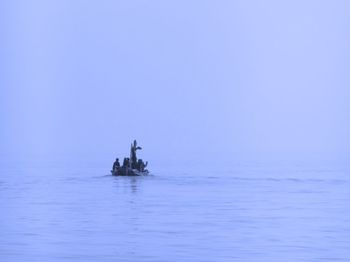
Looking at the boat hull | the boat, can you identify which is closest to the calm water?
the boat

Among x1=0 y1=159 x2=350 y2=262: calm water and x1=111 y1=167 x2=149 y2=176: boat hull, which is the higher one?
x1=111 y1=167 x2=149 y2=176: boat hull

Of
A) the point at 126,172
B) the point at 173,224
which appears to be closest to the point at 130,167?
the point at 126,172

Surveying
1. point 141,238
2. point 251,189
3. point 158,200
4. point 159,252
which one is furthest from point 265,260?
point 251,189

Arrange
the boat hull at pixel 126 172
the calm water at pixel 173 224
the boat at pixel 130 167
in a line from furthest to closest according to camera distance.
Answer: the boat hull at pixel 126 172, the boat at pixel 130 167, the calm water at pixel 173 224

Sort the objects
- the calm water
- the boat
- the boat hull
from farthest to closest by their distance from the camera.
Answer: the boat hull < the boat < the calm water

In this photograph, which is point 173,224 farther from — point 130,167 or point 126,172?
point 130,167

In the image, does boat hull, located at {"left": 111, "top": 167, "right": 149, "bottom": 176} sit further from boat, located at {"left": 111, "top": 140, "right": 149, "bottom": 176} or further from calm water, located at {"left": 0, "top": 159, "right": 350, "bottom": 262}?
calm water, located at {"left": 0, "top": 159, "right": 350, "bottom": 262}

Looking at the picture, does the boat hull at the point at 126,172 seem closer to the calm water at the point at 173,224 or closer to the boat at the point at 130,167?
the boat at the point at 130,167

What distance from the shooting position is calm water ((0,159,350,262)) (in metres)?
27.6

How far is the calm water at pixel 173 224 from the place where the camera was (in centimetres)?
2759

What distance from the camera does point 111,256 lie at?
87.6 ft

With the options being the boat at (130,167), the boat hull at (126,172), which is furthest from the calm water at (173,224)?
Result: the boat hull at (126,172)

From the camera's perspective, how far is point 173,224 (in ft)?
119

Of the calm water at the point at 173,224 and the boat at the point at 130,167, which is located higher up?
the boat at the point at 130,167
